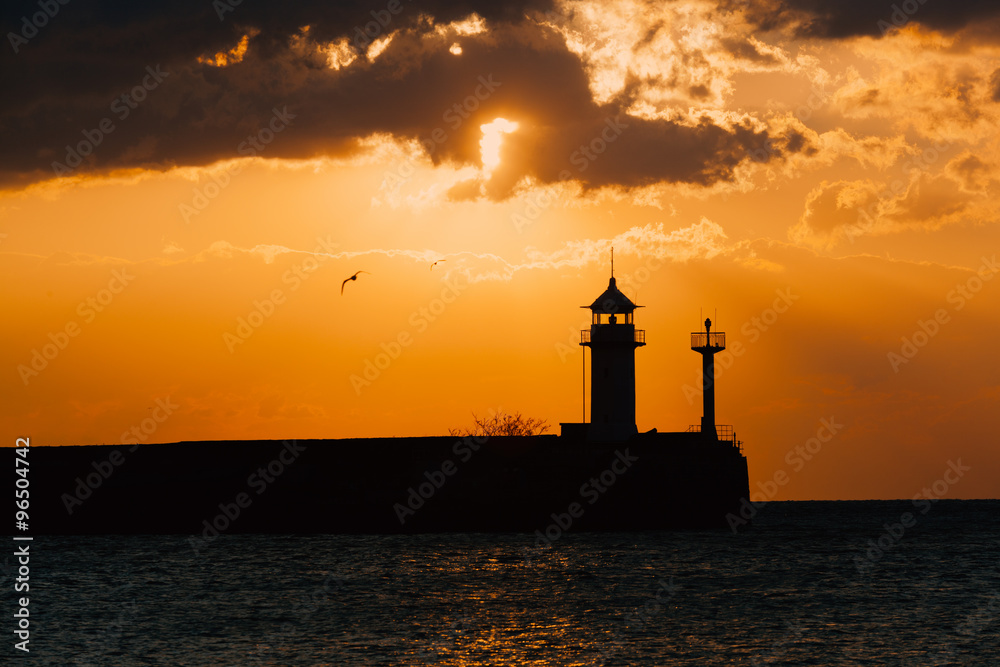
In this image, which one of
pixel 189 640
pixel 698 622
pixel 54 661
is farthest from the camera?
pixel 698 622

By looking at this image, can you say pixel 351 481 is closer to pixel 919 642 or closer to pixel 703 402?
pixel 703 402

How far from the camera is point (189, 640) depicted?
28.9 meters

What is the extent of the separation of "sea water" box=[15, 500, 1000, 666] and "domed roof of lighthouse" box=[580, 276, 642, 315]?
1079 cm

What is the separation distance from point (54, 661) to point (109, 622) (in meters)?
5.67

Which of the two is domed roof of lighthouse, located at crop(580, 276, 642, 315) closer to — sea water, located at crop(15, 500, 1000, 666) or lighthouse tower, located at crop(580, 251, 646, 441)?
lighthouse tower, located at crop(580, 251, 646, 441)

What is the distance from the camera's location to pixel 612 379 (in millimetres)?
51906

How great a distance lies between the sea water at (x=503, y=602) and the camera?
27453mm

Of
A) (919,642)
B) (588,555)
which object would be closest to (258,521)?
(588,555)

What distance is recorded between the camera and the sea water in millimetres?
27453

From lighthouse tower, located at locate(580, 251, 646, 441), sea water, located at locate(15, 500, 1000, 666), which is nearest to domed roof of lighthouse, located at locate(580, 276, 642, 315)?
lighthouse tower, located at locate(580, 251, 646, 441)

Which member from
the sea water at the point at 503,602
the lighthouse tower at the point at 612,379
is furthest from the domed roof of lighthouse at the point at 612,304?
the sea water at the point at 503,602

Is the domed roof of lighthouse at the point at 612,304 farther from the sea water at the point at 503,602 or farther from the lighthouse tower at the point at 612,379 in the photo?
the sea water at the point at 503,602

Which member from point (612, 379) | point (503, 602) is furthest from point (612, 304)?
point (503, 602)

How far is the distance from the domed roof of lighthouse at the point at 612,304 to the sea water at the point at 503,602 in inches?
425
